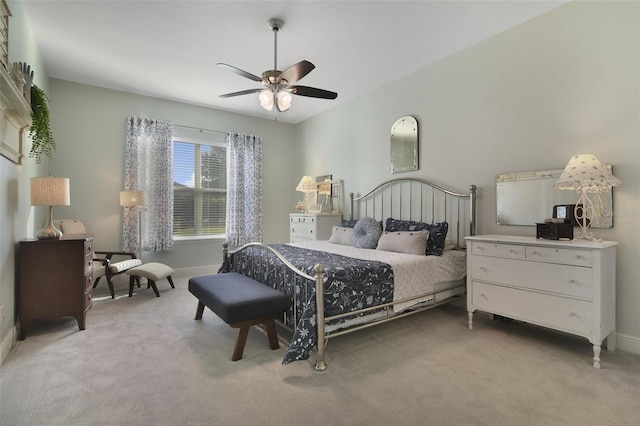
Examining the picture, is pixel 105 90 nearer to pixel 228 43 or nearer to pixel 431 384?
pixel 228 43

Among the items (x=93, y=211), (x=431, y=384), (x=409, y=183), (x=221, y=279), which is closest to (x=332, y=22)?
(x=409, y=183)

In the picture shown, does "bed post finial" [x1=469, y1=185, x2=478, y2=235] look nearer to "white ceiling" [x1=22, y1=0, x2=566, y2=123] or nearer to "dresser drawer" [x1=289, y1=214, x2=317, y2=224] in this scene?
"white ceiling" [x1=22, y1=0, x2=566, y2=123]

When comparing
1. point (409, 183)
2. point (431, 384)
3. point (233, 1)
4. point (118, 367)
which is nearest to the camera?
point (431, 384)

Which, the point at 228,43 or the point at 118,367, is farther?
the point at 228,43

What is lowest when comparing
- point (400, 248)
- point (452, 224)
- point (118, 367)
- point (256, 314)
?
point (118, 367)

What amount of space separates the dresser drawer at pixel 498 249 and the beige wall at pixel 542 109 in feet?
1.76

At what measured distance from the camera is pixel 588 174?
2.41m

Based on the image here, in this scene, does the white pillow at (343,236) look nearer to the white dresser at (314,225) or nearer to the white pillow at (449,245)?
the white dresser at (314,225)

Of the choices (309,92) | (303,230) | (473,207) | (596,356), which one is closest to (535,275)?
(596,356)

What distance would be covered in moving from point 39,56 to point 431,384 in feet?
17.2

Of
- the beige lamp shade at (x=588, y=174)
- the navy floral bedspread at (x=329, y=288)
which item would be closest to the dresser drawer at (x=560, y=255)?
the beige lamp shade at (x=588, y=174)

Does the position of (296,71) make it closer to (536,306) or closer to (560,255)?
(560,255)

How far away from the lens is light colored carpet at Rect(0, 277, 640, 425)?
1763 mm

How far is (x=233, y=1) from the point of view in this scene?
280cm
